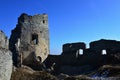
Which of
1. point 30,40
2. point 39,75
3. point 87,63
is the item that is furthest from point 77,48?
point 39,75

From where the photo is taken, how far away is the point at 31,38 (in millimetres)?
29297

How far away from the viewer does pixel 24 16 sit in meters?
30.1

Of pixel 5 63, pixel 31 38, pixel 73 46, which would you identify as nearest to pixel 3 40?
pixel 31 38

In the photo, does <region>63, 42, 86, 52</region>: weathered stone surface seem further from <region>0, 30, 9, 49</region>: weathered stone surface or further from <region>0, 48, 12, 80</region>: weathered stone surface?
<region>0, 48, 12, 80</region>: weathered stone surface

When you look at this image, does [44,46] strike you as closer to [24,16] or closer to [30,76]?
[24,16]

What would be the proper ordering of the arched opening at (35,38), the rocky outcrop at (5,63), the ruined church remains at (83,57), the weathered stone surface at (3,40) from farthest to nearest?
1. the arched opening at (35,38)
2. the ruined church remains at (83,57)
3. the weathered stone surface at (3,40)
4. the rocky outcrop at (5,63)

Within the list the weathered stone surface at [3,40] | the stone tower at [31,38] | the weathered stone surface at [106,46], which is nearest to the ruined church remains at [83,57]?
the weathered stone surface at [106,46]

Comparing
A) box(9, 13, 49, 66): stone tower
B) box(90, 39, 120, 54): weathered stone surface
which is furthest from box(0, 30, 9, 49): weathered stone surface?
box(90, 39, 120, 54): weathered stone surface

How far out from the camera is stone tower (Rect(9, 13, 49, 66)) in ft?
92.2

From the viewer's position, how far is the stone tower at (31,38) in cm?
2809

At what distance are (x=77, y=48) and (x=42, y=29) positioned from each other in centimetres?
412

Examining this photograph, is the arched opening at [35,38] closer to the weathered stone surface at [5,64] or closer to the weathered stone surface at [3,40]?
the weathered stone surface at [3,40]

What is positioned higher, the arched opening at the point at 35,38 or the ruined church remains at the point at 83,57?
the arched opening at the point at 35,38

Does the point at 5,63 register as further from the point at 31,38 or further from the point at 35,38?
the point at 35,38
